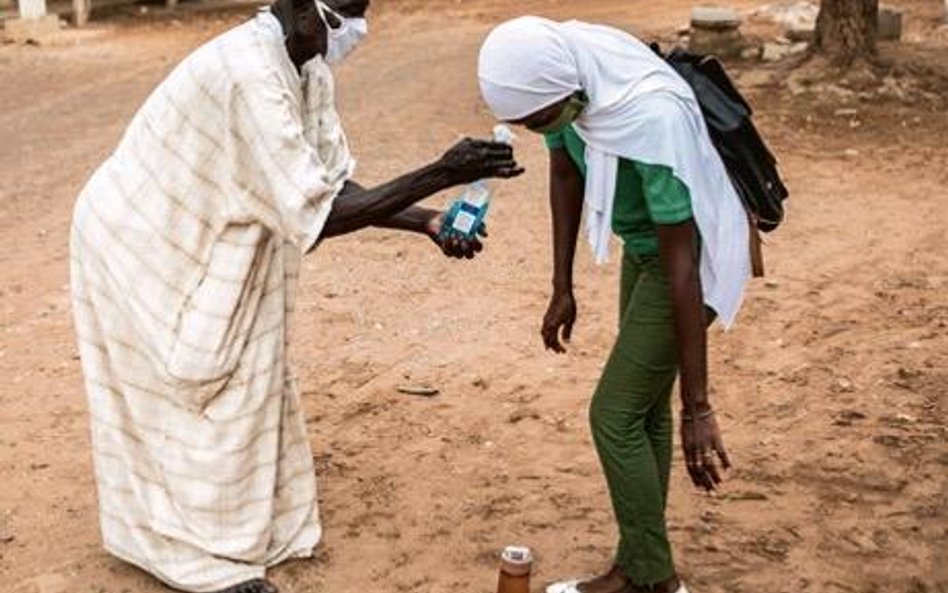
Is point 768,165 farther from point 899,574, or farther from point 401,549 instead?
point 401,549

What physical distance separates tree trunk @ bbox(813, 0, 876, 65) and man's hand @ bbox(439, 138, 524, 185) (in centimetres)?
805

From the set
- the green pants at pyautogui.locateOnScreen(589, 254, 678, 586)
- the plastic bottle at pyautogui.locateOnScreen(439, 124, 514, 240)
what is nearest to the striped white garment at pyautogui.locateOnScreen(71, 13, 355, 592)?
the plastic bottle at pyautogui.locateOnScreen(439, 124, 514, 240)

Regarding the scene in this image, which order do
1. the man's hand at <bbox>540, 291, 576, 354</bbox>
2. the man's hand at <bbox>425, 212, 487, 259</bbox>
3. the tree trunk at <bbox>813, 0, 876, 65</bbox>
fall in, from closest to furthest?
the man's hand at <bbox>425, 212, 487, 259</bbox> → the man's hand at <bbox>540, 291, 576, 354</bbox> → the tree trunk at <bbox>813, 0, 876, 65</bbox>

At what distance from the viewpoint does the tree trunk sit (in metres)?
10.8

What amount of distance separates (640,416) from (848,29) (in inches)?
318

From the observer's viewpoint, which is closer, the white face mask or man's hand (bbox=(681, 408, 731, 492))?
man's hand (bbox=(681, 408, 731, 492))

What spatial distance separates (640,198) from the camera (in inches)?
132

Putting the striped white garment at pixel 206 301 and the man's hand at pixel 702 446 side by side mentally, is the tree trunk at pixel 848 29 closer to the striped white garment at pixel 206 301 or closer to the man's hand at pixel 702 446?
the striped white garment at pixel 206 301

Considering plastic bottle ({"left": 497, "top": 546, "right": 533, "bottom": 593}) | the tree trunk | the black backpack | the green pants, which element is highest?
the black backpack

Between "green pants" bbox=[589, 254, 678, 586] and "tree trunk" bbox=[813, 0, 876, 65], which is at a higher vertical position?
"green pants" bbox=[589, 254, 678, 586]

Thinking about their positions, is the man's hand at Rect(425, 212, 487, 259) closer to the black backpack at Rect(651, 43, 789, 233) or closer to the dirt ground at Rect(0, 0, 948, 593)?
the black backpack at Rect(651, 43, 789, 233)

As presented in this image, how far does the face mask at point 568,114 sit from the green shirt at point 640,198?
0.46 ft

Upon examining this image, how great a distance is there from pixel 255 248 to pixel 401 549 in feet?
3.41

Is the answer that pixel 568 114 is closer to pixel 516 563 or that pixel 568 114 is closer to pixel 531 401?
pixel 516 563
